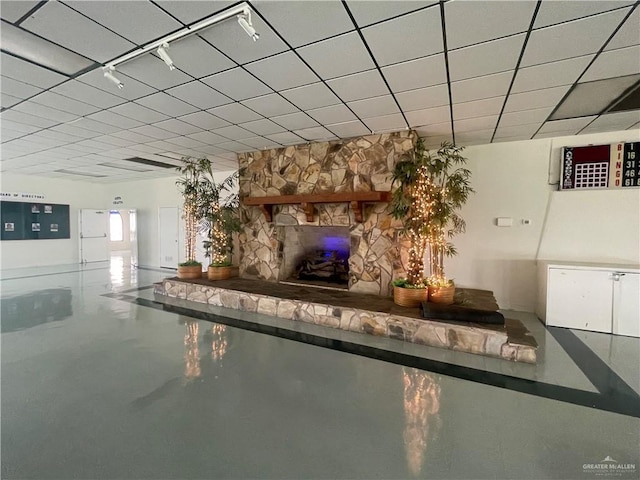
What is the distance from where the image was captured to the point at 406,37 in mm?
2219

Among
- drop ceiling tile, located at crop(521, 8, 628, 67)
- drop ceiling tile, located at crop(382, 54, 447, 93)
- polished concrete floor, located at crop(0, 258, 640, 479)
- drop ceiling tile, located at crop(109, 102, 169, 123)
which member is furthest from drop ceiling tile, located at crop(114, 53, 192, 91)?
drop ceiling tile, located at crop(521, 8, 628, 67)

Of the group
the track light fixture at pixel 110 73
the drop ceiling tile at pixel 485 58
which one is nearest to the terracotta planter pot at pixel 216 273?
the track light fixture at pixel 110 73

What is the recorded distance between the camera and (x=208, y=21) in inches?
80.1

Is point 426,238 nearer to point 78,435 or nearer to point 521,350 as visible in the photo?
point 521,350

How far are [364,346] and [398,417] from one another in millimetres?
1237

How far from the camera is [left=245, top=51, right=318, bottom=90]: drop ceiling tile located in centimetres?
254

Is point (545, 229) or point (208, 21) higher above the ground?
point (208, 21)

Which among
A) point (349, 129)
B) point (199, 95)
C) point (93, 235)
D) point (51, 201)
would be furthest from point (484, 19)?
point (93, 235)

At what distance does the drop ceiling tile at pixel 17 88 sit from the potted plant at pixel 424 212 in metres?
4.36

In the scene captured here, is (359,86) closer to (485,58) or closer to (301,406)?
(485,58)

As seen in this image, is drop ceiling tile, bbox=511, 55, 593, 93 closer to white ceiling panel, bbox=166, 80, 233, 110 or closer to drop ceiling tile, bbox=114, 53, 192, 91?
white ceiling panel, bbox=166, 80, 233, 110

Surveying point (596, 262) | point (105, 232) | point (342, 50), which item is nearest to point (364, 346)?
Answer: point (342, 50)

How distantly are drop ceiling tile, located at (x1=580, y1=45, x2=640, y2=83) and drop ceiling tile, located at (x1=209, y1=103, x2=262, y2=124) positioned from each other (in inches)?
137

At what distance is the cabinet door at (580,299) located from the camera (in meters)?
3.74
